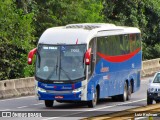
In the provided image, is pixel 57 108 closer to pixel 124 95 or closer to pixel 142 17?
pixel 124 95

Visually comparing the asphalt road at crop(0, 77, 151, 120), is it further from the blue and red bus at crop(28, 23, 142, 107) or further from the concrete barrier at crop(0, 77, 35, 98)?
the concrete barrier at crop(0, 77, 35, 98)

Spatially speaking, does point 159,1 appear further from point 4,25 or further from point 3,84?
point 3,84

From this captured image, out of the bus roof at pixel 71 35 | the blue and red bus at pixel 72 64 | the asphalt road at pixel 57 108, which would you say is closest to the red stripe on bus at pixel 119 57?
the blue and red bus at pixel 72 64

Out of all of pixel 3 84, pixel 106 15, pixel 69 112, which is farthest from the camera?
pixel 106 15

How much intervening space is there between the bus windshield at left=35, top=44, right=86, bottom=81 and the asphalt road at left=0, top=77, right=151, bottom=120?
1297 millimetres

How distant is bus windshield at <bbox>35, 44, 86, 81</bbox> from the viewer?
98.2 feet

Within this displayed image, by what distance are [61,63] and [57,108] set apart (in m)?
1.86

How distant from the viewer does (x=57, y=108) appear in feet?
101

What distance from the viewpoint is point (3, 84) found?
3647 cm

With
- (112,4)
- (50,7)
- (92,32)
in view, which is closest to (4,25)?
(50,7)

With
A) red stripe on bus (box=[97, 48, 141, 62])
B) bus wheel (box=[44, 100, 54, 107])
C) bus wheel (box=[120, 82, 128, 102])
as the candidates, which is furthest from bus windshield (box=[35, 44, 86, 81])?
bus wheel (box=[120, 82, 128, 102])

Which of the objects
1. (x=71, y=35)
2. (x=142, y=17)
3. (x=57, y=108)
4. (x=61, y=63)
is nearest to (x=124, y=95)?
(x=57, y=108)

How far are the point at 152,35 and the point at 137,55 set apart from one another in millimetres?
26776

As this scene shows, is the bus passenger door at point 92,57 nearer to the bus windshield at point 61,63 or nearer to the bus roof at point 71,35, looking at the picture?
the bus roof at point 71,35
